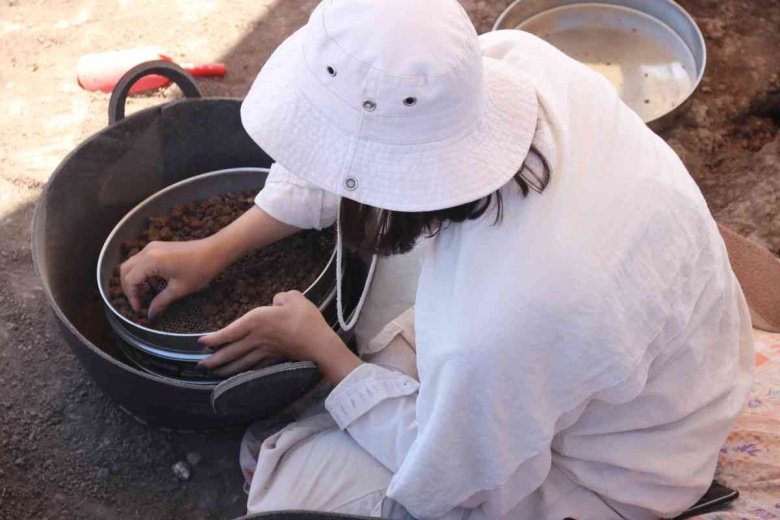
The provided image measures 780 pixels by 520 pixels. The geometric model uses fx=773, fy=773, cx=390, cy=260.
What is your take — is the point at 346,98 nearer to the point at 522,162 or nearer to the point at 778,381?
the point at 522,162

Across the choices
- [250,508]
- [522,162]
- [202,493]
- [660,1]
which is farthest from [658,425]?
[660,1]

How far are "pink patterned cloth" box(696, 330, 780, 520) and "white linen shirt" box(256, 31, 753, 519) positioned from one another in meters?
0.06

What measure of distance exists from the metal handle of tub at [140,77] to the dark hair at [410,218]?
621 mm

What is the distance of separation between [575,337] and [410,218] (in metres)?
0.23

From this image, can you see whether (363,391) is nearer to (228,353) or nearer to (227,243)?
(228,353)

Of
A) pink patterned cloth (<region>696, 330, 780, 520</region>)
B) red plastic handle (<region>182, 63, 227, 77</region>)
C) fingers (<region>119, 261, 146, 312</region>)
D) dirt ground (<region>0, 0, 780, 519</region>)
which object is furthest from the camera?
red plastic handle (<region>182, 63, 227, 77</region>)

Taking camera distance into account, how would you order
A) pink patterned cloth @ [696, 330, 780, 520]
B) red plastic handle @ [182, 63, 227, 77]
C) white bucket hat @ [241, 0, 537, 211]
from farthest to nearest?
red plastic handle @ [182, 63, 227, 77] → pink patterned cloth @ [696, 330, 780, 520] → white bucket hat @ [241, 0, 537, 211]

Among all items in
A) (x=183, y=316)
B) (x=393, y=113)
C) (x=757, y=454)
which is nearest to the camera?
(x=393, y=113)

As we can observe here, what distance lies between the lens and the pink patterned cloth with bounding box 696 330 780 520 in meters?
1.03

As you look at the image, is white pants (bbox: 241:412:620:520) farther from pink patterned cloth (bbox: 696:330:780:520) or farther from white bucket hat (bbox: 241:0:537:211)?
white bucket hat (bbox: 241:0:537:211)

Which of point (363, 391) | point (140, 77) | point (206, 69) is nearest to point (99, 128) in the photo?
point (206, 69)

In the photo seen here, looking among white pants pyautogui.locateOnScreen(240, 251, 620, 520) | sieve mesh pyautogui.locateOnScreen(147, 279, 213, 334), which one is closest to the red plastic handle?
sieve mesh pyautogui.locateOnScreen(147, 279, 213, 334)

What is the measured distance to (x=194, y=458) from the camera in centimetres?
143

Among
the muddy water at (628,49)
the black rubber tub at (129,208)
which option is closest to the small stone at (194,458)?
the black rubber tub at (129,208)
